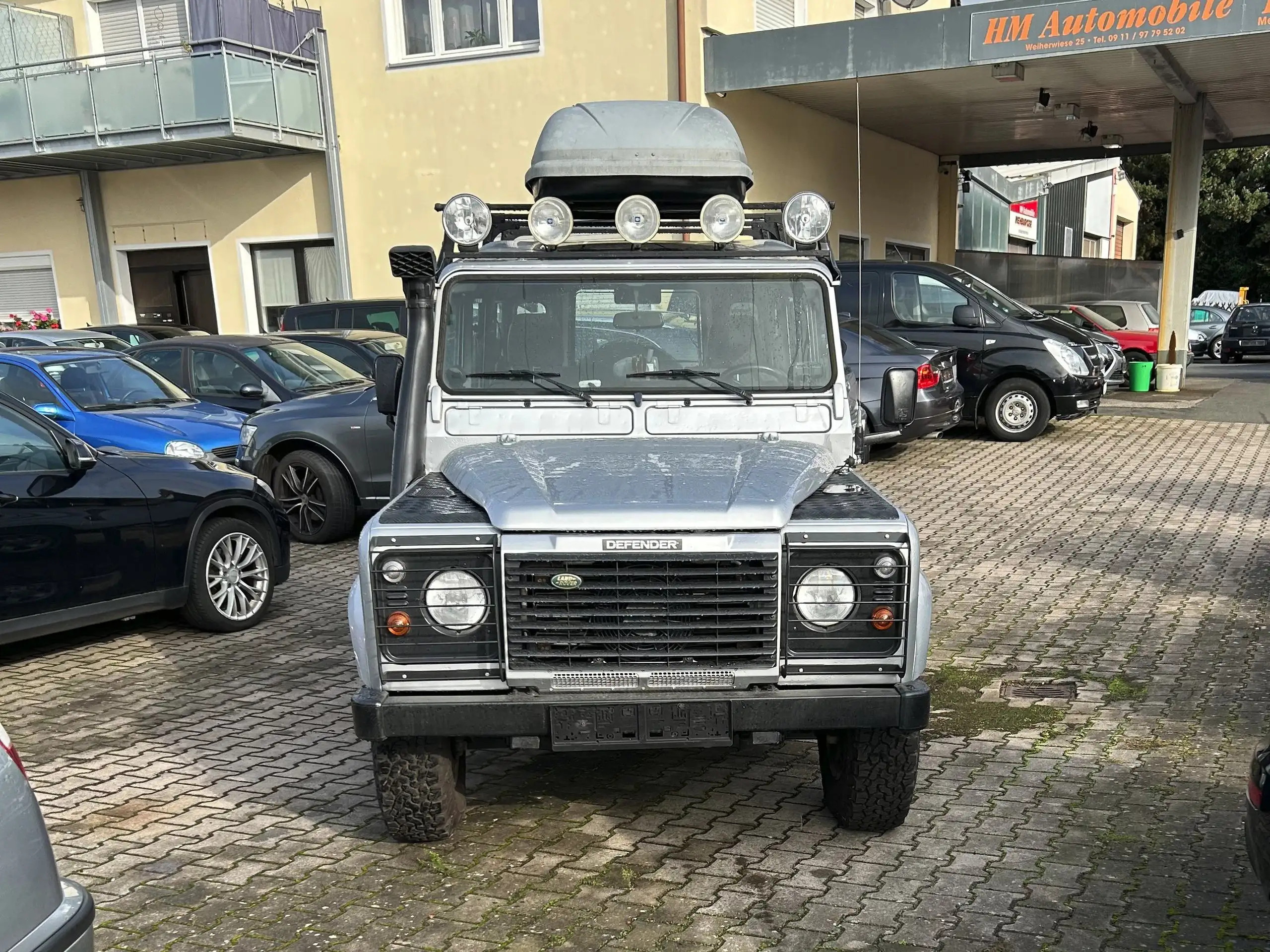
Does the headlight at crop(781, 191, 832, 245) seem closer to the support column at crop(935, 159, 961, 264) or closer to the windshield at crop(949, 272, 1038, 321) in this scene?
the windshield at crop(949, 272, 1038, 321)

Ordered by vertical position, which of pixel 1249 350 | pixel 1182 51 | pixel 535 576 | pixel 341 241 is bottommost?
pixel 1249 350

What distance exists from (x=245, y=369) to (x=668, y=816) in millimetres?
8139

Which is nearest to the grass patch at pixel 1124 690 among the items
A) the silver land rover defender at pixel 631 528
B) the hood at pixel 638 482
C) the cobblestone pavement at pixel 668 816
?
the cobblestone pavement at pixel 668 816

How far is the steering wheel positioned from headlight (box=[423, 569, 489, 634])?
1.68 m

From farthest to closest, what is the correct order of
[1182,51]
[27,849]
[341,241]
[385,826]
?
[341,241]
[1182,51]
[385,826]
[27,849]

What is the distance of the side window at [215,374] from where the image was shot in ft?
37.2

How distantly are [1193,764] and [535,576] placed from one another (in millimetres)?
3103

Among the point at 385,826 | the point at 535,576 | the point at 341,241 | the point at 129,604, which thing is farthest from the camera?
the point at 341,241

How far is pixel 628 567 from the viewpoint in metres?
3.76

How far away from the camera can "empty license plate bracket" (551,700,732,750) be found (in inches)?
149

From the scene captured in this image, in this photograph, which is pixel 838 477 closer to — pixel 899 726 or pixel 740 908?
pixel 899 726

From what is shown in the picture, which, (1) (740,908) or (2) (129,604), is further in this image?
(2) (129,604)

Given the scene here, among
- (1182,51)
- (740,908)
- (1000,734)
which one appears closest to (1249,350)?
(1182,51)

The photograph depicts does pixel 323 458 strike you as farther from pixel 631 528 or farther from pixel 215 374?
pixel 631 528
